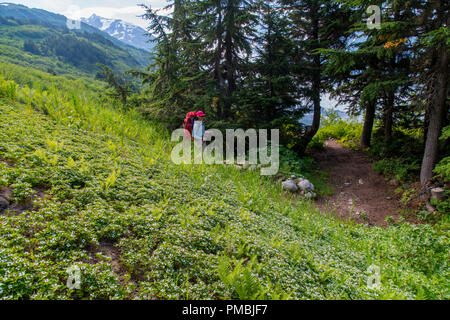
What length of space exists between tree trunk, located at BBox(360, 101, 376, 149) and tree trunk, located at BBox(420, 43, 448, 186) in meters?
6.22

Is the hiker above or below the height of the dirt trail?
above

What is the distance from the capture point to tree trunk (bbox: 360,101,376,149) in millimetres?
13547

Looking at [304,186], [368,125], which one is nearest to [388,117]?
[368,125]

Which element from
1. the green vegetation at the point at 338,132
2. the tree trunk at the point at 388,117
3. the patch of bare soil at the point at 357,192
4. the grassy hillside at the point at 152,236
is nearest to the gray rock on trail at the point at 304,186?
the patch of bare soil at the point at 357,192

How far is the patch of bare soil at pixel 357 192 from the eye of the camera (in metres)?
7.47

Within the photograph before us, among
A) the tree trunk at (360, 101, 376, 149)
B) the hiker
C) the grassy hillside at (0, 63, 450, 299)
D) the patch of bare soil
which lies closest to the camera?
the grassy hillside at (0, 63, 450, 299)

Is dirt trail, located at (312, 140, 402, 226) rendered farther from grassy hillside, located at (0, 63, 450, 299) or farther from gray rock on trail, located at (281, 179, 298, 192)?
grassy hillside, located at (0, 63, 450, 299)

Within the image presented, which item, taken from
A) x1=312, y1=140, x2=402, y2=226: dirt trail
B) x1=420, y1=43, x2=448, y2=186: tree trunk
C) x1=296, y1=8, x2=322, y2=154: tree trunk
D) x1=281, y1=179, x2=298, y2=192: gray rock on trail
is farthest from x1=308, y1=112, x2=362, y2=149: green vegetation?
x1=281, y1=179, x2=298, y2=192: gray rock on trail

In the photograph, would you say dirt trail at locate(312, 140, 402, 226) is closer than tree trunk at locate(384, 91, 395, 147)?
Yes

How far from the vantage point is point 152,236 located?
10.3 ft

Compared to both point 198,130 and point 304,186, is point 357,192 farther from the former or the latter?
point 198,130

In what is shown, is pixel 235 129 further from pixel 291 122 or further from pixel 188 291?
pixel 188 291
